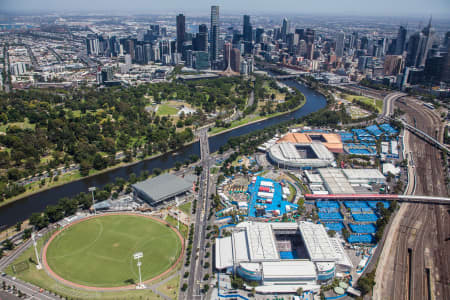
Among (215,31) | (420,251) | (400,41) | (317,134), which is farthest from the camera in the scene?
(400,41)

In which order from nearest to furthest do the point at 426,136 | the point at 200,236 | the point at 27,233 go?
the point at 27,233
the point at 200,236
the point at 426,136

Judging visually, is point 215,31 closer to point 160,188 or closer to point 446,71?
point 446,71

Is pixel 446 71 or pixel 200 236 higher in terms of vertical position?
pixel 446 71

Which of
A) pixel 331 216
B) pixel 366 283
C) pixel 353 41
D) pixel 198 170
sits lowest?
pixel 331 216

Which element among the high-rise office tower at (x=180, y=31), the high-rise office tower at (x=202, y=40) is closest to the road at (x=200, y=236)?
the high-rise office tower at (x=202, y=40)

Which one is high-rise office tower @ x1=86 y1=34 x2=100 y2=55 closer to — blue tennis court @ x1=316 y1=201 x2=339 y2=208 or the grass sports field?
the grass sports field

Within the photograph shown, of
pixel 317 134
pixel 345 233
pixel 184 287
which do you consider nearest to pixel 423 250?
pixel 345 233

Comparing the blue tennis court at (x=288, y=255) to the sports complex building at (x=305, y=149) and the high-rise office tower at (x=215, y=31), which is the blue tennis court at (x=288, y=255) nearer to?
the sports complex building at (x=305, y=149)
